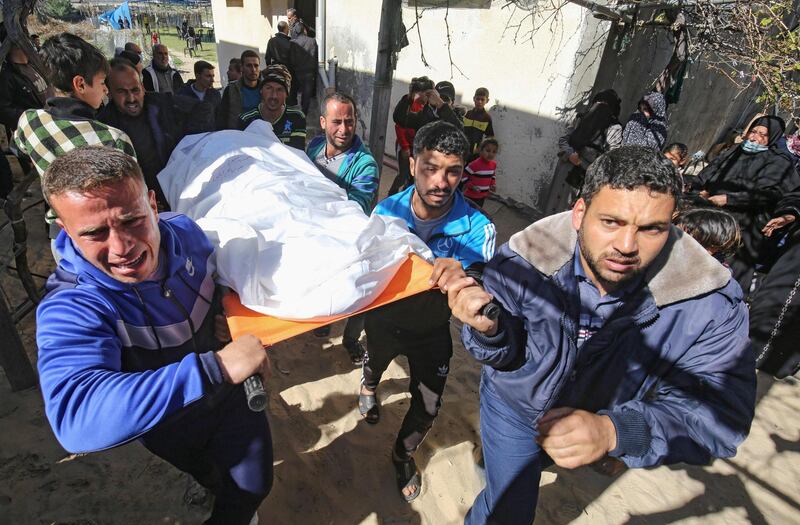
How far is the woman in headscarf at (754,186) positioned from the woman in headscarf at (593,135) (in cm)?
122

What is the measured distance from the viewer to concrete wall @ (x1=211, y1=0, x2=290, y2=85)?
9.84m

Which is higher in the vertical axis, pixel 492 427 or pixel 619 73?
pixel 619 73

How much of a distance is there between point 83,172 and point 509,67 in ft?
19.7

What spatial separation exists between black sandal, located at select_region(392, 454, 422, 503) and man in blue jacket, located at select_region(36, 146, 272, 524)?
974mm

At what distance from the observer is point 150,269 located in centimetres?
152

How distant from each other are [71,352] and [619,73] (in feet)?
21.5

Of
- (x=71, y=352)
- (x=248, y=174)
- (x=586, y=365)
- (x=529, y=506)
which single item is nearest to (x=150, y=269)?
(x=71, y=352)

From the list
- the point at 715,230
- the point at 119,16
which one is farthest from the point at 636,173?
the point at 119,16

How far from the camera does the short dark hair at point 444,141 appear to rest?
2.27 m

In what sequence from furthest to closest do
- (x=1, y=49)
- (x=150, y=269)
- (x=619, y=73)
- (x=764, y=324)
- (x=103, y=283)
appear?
(x=619, y=73), (x=764, y=324), (x=1, y=49), (x=150, y=269), (x=103, y=283)

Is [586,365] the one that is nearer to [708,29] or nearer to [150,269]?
[150,269]

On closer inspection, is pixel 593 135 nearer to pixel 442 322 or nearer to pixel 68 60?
pixel 442 322

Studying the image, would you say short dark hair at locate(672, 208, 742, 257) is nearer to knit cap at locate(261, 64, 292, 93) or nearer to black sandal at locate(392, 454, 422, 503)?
black sandal at locate(392, 454, 422, 503)

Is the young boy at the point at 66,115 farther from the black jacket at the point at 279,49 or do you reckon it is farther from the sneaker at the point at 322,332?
the black jacket at the point at 279,49
